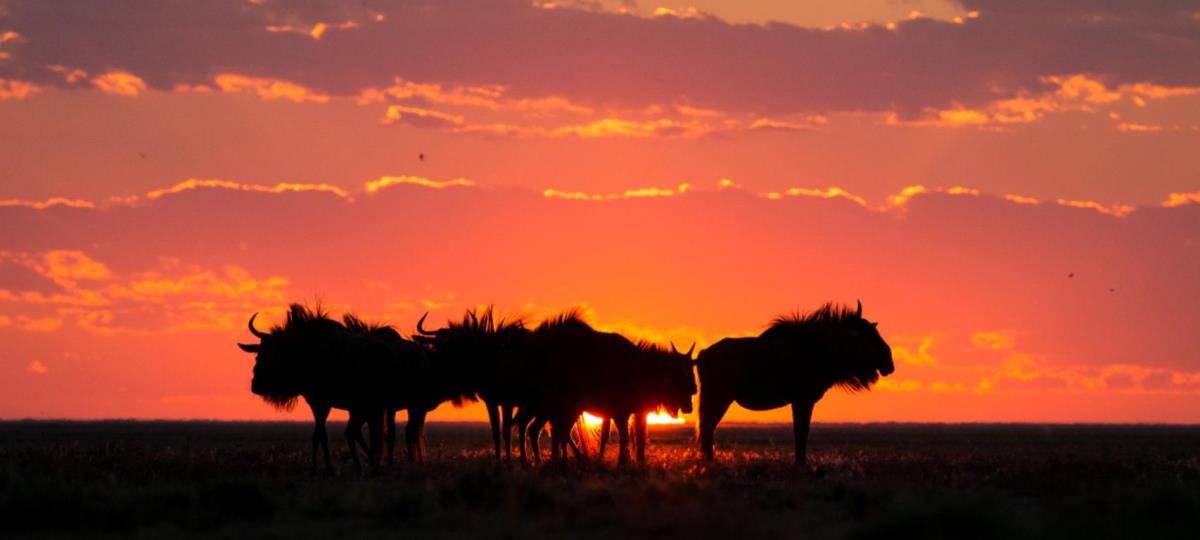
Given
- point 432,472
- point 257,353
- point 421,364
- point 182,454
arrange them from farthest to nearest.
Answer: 1. point 182,454
2. point 421,364
3. point 257,353
4. point 432,472

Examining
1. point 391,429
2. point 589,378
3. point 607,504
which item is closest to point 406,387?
point 391,429

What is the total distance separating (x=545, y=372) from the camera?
86.7 ft

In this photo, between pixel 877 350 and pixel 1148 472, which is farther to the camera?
pixel 877 350

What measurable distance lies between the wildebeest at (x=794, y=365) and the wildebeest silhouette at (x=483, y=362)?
158 inches

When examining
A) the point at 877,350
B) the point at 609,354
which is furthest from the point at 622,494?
the point at 877,350

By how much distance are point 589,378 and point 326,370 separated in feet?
14.5

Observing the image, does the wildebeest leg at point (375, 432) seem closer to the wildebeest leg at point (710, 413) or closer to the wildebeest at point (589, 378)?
the wildebeest at point (589, 378)

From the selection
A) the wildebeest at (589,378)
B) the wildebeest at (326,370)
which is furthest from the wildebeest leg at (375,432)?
the wildebeest at (589,378)

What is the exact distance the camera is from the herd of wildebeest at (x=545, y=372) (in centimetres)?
2600

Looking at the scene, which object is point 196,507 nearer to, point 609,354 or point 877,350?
point 609,354

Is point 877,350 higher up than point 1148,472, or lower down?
higher up

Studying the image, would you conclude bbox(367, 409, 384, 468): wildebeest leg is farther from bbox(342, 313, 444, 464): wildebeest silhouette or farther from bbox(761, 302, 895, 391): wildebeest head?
bbox(761, 302, 895, 391): wildebeest head

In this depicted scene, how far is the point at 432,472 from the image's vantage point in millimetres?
24438

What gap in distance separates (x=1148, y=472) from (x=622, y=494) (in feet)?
37.0
